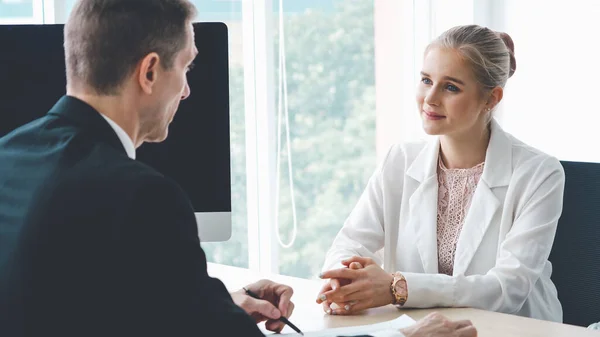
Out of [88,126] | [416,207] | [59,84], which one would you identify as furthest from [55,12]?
[88,126]

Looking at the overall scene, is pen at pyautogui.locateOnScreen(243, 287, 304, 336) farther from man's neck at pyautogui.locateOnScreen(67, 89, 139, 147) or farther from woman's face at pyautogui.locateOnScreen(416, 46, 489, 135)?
woman's face at pyautogui.locateOnScreen(416, 46, 489, 135)

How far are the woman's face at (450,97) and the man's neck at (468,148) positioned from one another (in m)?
0.03

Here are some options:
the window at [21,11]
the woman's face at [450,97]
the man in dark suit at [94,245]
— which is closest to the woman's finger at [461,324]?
the man in dark suit at [94,245]

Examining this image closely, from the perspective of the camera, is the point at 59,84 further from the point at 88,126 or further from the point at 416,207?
the point at 416,207

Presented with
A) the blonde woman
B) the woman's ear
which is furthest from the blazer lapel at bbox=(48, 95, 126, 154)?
the woman's ear

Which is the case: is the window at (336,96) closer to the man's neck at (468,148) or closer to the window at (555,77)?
the window at (555,77)

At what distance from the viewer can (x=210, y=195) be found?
1.77 metres

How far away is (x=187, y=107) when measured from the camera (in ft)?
5.76

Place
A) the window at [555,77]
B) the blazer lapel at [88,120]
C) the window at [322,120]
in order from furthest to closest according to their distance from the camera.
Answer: the window at [555,77] < the window at [322,120] < the blazer lapel at [88,120]

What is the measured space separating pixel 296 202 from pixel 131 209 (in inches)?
94.0

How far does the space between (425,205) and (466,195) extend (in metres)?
0.11

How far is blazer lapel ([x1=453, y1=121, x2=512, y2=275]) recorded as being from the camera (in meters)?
2.05

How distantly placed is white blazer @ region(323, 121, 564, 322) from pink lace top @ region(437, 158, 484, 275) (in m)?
0.03

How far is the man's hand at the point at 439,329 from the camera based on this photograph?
1438 millimetres
